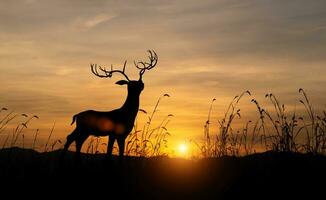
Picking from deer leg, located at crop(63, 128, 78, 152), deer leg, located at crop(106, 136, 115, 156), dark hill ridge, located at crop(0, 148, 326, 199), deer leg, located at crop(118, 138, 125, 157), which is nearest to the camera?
dark hill ridge, located at crop(0, 148, 326, 199)

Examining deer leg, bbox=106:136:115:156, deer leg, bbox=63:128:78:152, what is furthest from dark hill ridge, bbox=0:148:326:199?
deer leg, bbox=63:128:78:152

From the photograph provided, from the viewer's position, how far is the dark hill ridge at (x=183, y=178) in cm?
640

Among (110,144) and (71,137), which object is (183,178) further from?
(71,137)

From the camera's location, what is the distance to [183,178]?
7316 millimetres

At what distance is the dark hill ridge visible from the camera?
640 centimetres

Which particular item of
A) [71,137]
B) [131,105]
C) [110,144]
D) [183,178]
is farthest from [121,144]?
[183,178]

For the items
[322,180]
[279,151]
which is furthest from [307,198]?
[279,151]

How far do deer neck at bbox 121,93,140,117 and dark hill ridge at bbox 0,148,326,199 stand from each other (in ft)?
4.35

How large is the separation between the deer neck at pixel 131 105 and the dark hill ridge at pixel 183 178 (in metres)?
1.33

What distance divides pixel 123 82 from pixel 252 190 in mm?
4054

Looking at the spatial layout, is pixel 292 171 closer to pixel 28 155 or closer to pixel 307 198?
pixel 307 198

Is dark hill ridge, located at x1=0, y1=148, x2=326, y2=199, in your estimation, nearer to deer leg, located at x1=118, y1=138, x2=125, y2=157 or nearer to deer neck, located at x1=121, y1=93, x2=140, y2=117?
deer leg, located at x1=118, y1=138, x2=125, y2=157

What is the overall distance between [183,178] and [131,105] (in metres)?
2.44

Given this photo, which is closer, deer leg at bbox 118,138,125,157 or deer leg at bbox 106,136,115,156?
deer leg at bbox 106,136,115,156
